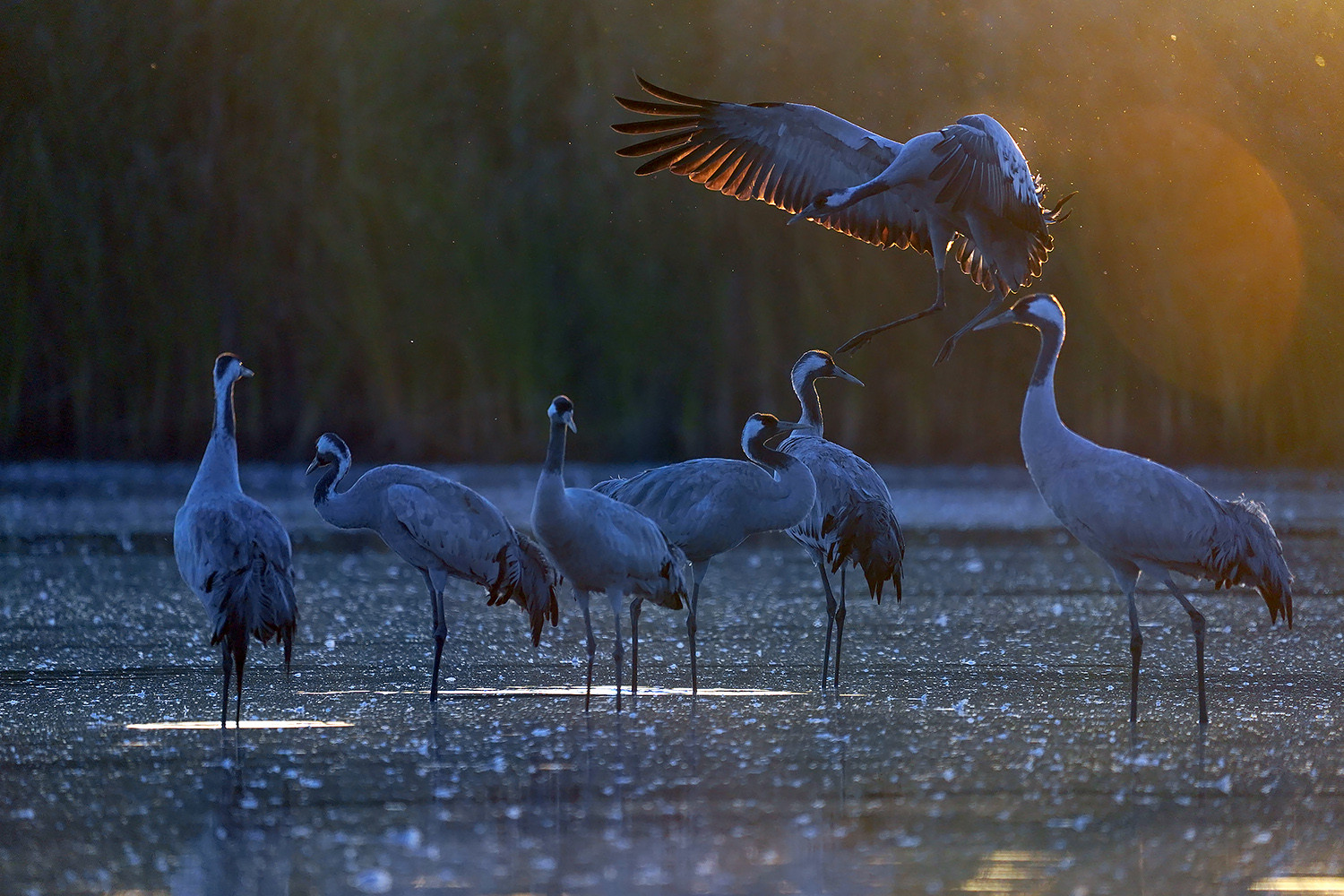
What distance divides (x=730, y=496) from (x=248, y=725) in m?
2.54

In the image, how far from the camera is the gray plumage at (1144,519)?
6.81 meters

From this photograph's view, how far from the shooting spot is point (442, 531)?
25.4 feet

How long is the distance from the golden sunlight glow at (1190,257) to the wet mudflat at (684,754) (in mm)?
17269

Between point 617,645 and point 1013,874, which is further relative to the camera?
point 617,645

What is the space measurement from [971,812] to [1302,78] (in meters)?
29.3

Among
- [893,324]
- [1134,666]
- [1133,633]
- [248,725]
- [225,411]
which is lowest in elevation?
[248,725]

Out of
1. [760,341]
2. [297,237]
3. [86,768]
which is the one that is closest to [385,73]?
[297,237]

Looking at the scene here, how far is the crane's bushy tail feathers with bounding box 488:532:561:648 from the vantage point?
7.81 metres

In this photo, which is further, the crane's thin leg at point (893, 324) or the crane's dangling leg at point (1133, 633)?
the crane's thin leg at point (893, 324)

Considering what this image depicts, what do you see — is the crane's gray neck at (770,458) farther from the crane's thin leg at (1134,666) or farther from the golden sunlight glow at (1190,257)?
the golden sunlight glow at (1190,257)

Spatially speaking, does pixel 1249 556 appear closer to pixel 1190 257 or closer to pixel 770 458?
pixel 770 458

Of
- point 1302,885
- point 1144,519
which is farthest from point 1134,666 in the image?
point 1302,885

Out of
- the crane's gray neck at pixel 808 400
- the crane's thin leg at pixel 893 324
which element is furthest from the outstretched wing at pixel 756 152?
the crane's gray neck at pixel 808 400

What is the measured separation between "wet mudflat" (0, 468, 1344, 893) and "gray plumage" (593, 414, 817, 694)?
24.9 inches
